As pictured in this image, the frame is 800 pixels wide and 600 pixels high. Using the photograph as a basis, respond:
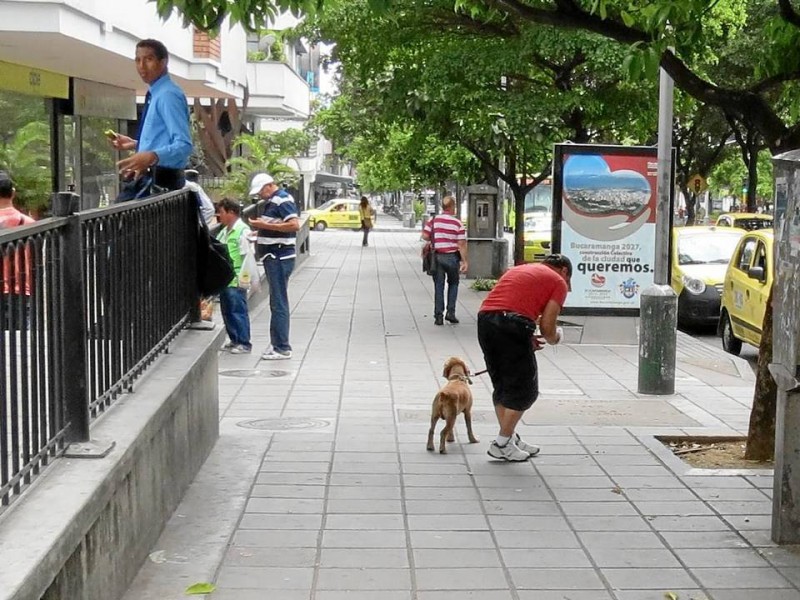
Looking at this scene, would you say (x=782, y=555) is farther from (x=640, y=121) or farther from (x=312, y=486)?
(x=640, y=121)

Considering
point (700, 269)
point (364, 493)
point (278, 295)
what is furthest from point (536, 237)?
point (364, 493)

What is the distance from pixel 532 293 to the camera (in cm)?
801

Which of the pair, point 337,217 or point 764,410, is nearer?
point 764,410

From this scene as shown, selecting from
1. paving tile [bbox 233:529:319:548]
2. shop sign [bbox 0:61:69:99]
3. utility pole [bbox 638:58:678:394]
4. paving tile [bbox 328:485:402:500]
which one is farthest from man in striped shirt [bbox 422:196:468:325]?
paving tile [bbox 233:529:319:548]

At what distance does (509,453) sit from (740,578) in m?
2.50

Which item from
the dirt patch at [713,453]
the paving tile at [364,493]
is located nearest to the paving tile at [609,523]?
the paving tile at [364,493]

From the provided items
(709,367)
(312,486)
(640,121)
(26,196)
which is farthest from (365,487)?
(640,121)

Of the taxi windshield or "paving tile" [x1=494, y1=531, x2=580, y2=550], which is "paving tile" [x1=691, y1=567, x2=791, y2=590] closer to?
"paving tile" [x1=494, y1=531, x2=580, y2=550]

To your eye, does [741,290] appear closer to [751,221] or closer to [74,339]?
[74,339]

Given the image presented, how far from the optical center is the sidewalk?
18.0ft

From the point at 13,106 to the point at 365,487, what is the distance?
10500mm

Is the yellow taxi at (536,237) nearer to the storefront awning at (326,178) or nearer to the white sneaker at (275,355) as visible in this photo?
the white sneaker at (275,355)

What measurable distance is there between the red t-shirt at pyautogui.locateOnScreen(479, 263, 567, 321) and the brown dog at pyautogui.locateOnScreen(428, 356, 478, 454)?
0.54m

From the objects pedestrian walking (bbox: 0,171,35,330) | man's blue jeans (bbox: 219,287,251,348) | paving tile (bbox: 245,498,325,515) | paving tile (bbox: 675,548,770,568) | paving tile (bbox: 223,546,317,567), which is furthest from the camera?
man's blue jeans (bbox: 219,287,251,348)
